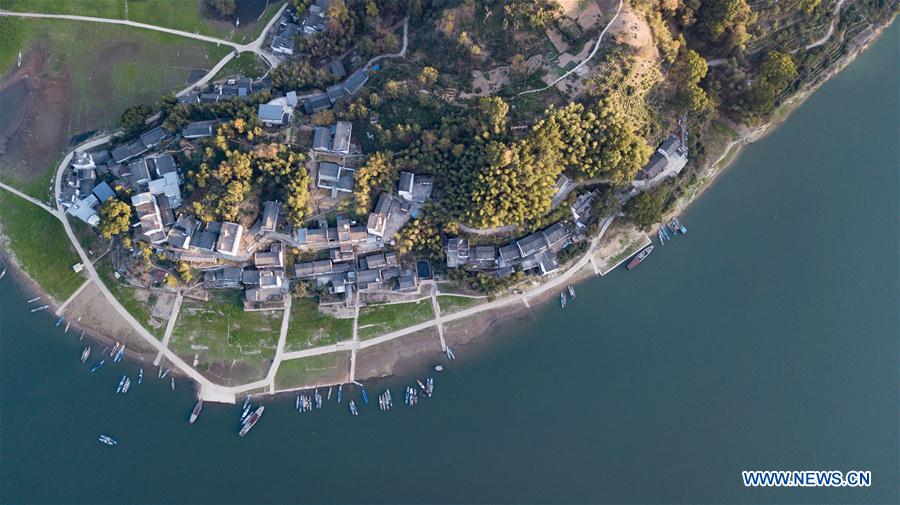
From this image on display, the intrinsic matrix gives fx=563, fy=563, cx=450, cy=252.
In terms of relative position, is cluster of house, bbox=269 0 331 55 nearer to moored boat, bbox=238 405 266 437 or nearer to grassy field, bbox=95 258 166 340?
grassy field, bbox=95 258 166 340

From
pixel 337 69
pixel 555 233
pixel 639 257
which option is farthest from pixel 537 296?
pixel 337 69

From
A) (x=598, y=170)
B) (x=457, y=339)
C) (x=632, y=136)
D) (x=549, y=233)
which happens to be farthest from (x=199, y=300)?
(x=632, y=136)

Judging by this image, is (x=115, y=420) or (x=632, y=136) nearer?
(x=632, y=136)

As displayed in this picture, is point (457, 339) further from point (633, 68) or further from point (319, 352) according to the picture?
point (633, 68)

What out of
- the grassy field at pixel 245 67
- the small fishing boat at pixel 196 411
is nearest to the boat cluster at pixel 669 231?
the grassy field at pixel 245 67

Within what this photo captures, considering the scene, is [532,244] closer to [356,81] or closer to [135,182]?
[356,81]

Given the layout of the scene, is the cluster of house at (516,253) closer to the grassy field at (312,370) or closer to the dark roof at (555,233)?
the dark roof at (555,233)

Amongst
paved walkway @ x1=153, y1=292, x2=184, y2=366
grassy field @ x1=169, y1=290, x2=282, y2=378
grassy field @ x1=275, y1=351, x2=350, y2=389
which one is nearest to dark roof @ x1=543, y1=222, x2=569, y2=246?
grassy field @ x1=275, y1=351, x2=350, y2=389
